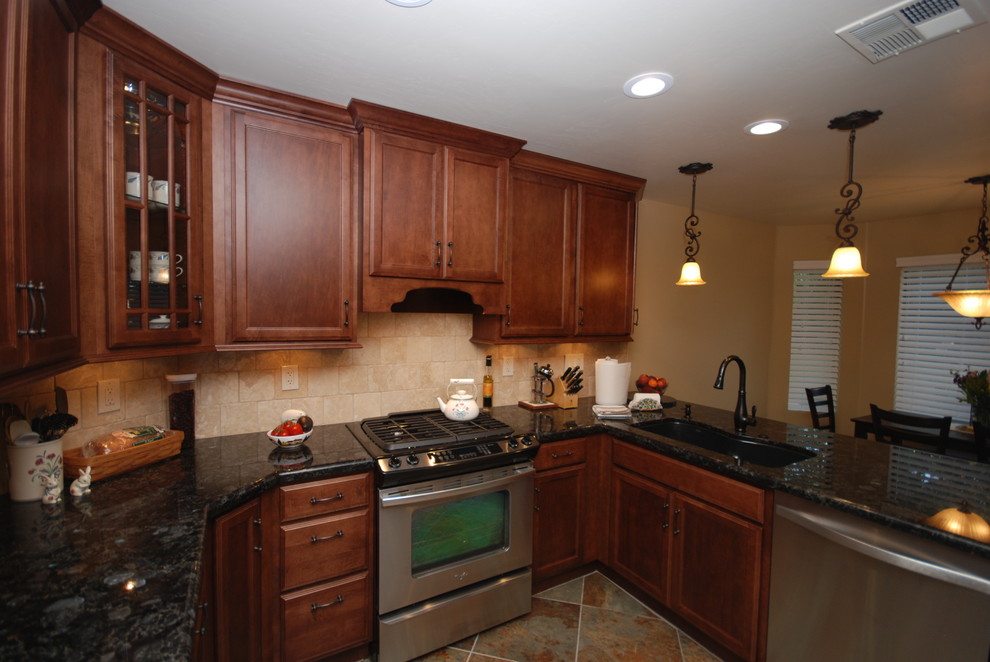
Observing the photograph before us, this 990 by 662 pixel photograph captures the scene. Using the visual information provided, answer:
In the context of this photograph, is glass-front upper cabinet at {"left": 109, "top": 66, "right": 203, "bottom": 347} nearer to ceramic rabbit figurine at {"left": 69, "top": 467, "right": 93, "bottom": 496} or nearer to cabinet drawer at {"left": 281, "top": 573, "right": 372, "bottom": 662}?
ceramic rabbit figurine at {"left": 69, "top": 467, "right": 93, "bottom": 496}

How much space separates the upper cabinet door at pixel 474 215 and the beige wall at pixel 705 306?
1638 millimetres

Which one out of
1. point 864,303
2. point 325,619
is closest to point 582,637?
point 325,619

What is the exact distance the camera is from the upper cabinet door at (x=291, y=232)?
2.00 metres

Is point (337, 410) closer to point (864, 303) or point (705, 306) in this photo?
point (705, 306)

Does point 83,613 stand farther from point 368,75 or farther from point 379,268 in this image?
point 368,75

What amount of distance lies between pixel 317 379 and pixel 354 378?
20 centimetres

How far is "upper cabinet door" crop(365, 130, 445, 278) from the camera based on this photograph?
87.8 inches

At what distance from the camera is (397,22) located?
4.97 feet

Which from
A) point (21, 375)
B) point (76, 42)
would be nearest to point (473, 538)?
point (21, 375)

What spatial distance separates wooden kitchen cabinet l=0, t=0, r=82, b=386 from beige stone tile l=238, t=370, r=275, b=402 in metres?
0.87

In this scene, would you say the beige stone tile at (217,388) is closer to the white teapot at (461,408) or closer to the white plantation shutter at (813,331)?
the white teapot at (461,408)

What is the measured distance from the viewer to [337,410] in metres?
2.54

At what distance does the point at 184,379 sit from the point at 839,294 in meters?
5.44

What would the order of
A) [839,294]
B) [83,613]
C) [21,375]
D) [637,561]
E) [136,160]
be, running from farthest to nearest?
1. [839,294]
2. [637,561]
3. [136,160]
4. [21,375]
5. [83,613]
